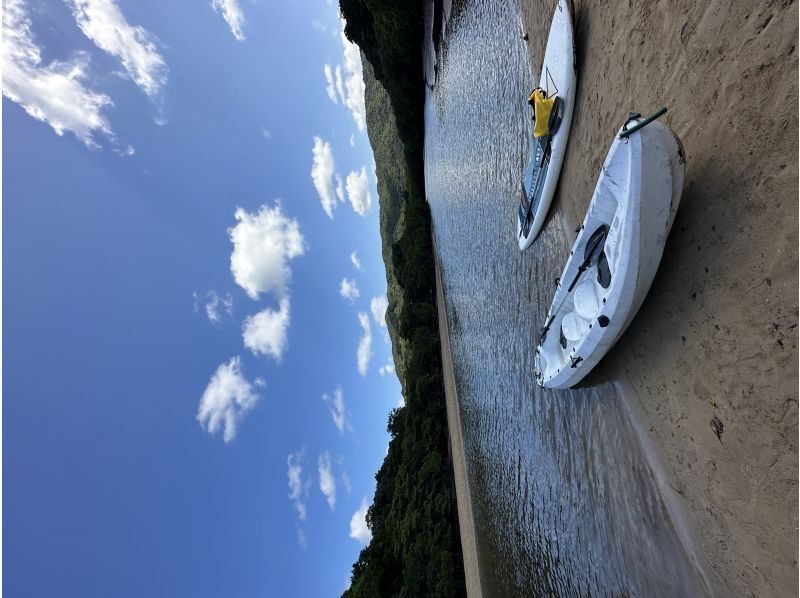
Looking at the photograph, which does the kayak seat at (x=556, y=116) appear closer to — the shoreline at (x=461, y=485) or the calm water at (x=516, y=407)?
the calm water at (x=516, y=407)

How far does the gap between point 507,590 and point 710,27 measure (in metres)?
8.76

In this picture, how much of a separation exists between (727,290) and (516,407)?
5343 mm

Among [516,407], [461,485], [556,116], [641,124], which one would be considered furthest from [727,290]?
[461,485]

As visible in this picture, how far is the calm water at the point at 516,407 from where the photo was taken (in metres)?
4.39

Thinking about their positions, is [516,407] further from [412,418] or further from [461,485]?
[412,418]

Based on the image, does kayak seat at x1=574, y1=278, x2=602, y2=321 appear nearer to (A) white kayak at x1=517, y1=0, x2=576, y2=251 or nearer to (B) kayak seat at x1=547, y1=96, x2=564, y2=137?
(A) white kayak at x1=517, y1=0, x2=576, y2=251

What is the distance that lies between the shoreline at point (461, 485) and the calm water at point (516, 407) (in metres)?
0.56

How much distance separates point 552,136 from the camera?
5.76 metres

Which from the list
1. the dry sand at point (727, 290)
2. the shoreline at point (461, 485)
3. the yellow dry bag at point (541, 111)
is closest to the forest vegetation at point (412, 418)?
the shoreline at point (461, 485)

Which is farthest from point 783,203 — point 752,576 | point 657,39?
point 752,576

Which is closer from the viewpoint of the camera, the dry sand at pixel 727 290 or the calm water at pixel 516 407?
the dry sand at pixel 727 290

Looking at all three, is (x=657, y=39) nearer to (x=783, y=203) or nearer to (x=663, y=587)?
(x=783, y=203)

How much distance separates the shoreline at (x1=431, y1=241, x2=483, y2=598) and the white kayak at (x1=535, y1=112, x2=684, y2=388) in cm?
698

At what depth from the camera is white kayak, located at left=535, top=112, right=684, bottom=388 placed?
325 cm
